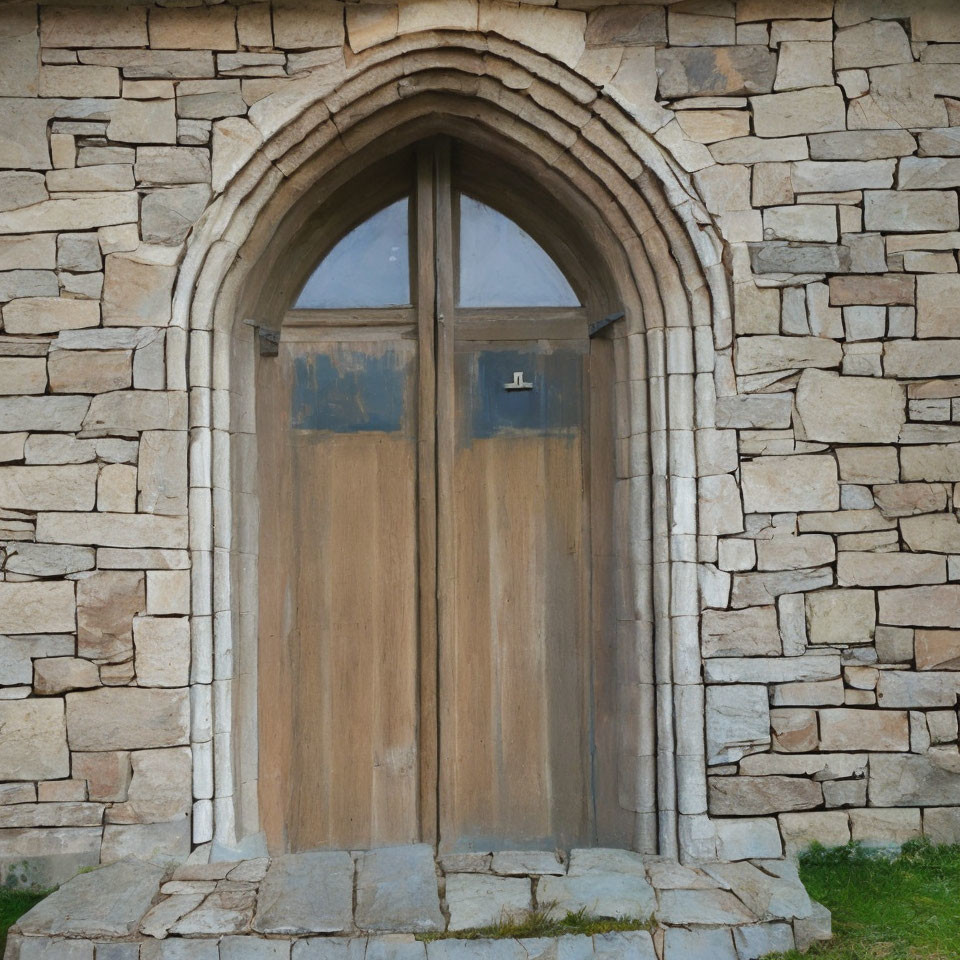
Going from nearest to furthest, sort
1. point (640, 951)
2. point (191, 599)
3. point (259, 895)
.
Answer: point (640, 951) < point (259, 895) < point (191, 599)

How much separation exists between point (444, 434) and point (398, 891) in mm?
1880

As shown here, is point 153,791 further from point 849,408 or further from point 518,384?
point 849,408

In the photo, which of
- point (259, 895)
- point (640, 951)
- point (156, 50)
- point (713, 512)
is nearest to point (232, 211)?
point (156, 50)

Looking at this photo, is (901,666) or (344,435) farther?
(344,435)

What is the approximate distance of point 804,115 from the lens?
3.96 m

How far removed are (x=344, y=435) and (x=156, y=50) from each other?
68.4 inches

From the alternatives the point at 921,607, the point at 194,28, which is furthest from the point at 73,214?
the point at 921,607

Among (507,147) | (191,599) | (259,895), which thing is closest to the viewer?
(259,895)

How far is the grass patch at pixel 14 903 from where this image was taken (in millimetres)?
3527

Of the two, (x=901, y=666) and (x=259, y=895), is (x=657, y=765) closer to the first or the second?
(x=901, y=666)

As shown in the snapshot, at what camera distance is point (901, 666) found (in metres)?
3.90

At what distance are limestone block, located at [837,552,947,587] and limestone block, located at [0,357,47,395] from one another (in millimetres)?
3246

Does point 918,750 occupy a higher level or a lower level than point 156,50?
lower

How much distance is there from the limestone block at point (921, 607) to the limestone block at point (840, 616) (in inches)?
2.3
